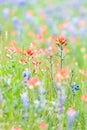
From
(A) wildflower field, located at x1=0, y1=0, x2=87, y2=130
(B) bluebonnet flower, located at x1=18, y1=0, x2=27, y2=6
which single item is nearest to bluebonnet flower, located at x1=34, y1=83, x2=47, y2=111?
(A) wildflower field, located at x1=0, y1=0, x2=87, y2=130

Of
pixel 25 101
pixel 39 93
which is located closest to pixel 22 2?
pixel 39 93

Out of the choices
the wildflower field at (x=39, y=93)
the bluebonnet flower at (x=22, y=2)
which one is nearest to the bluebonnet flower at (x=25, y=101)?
the wildflower field at (x=39, y=93)

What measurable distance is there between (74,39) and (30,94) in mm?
4913

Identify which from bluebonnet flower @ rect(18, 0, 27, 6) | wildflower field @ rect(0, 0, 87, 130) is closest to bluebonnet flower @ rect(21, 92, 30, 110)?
wildflower field @ rect(0, 0, 87, 130)

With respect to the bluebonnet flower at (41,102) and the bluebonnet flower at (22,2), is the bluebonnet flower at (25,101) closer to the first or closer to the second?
the bluebonnet flower at (41,102)

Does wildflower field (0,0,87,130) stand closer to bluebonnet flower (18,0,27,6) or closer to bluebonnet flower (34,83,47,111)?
bluebonnet flower (34,83,47,111)

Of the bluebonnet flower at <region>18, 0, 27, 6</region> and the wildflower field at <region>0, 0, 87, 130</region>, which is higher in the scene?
the bluebonnet flower at <region>18, 0, 27, 6</region>

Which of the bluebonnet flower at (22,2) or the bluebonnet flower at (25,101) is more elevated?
the bluebonnet flower at (22,2)

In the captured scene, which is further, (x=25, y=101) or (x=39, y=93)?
(x=39, y=93)

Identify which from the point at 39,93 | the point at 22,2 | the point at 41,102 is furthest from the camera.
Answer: the point at 22,2

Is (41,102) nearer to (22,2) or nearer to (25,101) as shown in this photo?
(25,101)

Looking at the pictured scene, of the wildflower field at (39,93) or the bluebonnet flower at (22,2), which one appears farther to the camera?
the bluebonnet flower at (22,2)

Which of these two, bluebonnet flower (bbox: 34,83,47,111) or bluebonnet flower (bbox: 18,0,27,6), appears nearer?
bluebonnet flower (bbox: 34,83,47,111)

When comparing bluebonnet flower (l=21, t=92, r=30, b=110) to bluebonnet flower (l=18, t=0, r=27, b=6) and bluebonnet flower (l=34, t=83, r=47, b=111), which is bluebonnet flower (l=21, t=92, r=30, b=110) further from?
bluebonnet flower (l=18, t=0, r=27, b=6)
